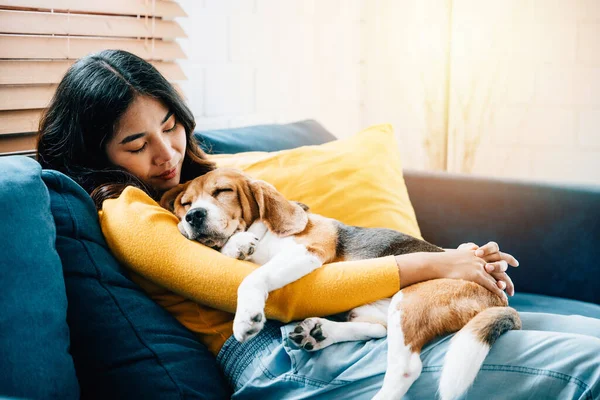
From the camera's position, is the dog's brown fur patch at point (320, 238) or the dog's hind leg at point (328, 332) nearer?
the dog's hind leg at point (328, 332)

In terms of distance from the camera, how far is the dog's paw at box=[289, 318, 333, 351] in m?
1.20

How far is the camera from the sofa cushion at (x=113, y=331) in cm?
113

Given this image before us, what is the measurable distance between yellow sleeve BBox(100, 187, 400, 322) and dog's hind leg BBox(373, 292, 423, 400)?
0.41ft

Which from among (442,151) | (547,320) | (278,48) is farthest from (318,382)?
(442,151)

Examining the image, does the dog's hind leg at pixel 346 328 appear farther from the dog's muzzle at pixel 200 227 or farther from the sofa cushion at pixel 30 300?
the sofa cushion at pixel 30 300

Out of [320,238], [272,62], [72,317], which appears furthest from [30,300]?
[272,62]

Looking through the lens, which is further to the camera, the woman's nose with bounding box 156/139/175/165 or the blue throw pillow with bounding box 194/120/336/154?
the blue throw pillow with bounding box 194/120/336/154

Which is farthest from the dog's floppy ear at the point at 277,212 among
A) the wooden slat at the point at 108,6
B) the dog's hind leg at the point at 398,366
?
the wooden slat at the point at 108,6

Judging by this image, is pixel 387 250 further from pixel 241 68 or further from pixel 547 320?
pixel 241 68

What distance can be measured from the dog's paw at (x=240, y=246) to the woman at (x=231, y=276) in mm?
113

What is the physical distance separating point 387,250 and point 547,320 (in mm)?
401

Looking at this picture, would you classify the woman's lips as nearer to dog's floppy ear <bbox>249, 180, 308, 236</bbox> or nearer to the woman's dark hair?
the woman's dark hair

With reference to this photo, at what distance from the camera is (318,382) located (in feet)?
3.90

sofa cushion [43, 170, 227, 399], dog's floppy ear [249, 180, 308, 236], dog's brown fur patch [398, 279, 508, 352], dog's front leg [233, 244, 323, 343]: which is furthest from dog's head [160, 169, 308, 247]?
dog's brown fur patch [398, 279, 508, 352]
